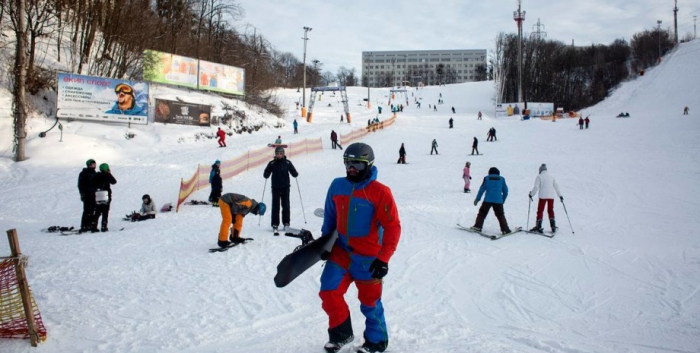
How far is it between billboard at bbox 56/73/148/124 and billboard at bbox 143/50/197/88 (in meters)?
4.41

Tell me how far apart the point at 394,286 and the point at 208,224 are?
5.79 metres

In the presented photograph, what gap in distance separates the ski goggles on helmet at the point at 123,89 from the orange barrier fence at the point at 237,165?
8.68m

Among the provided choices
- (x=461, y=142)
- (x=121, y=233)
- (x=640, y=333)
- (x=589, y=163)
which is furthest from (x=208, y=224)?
(x=461, y=142)

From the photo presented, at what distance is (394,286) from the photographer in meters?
5.85

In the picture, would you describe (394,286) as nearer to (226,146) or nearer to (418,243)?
(418,243)

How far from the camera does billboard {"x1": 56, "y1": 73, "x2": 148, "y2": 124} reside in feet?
A: 69.8

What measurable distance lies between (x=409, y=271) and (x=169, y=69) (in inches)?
1092

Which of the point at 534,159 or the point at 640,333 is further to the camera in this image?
the point at 534,159

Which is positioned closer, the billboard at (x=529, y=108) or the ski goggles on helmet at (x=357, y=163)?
the ski goggles on helmet at (x=357, y=163)

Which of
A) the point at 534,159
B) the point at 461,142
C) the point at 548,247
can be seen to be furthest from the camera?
the point at 461,142

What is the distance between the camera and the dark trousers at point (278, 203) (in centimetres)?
863

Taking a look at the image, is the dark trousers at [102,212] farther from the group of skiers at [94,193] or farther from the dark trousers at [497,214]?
the dark trousers at [497,214]

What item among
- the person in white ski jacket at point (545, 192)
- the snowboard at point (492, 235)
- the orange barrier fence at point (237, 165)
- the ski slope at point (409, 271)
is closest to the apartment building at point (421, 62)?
the orange barrier fence at point (237, 165)

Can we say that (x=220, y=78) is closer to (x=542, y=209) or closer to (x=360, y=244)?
(x=542, y=209)
